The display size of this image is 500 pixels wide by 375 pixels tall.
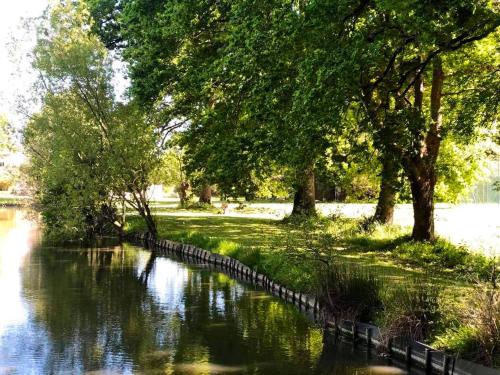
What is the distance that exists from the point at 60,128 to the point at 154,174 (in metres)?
5.07

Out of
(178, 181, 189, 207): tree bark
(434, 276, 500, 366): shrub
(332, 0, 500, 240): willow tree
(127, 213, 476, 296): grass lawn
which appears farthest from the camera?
(178, 181, 189, 207): tree bark

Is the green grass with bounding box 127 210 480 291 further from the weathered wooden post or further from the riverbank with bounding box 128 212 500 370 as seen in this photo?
the weathered wooden post

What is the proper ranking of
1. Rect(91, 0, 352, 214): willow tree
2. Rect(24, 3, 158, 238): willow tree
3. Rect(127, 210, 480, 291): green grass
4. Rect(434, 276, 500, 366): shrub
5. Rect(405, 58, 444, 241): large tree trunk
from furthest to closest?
1. Rect(24, 3, 158, 238): willow tree
2. Rect(405, 58, 444, 241): large tree trunk
3. Rect(127, 210, 480, 291): green grass
4. Rect(91, 0, 352, 214): willow tree
5. Rect(434, 276, 500, 366): shrub

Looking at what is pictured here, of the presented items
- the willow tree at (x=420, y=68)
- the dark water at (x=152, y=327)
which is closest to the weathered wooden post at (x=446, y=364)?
the dark water at (x=152, y=327)

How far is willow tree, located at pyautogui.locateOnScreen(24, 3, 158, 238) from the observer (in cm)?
2972

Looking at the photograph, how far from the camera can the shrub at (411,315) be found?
435 inches

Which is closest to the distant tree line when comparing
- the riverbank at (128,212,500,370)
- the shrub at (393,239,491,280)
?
the shrub at (393,239,491,280)

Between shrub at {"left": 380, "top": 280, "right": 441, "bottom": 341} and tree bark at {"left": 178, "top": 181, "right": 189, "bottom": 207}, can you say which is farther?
tree bark at {"left": 178, "top": 181, "right": 189, "bottom": 207}

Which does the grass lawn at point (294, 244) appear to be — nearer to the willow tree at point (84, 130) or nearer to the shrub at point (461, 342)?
the shrub at point (461, 342)

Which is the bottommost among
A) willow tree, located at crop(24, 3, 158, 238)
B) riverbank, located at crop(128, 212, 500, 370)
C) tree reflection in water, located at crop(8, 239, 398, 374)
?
tree reflection in water, located at crop(8, 239, 398, 374)

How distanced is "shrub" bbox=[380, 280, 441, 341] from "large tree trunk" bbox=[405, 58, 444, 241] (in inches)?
364

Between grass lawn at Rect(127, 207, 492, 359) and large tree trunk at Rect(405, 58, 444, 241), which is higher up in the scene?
large tree trunk at Rect(405, 58, 444, 241)

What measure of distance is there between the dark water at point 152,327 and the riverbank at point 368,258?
114 centimetres

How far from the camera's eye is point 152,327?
559 inches
